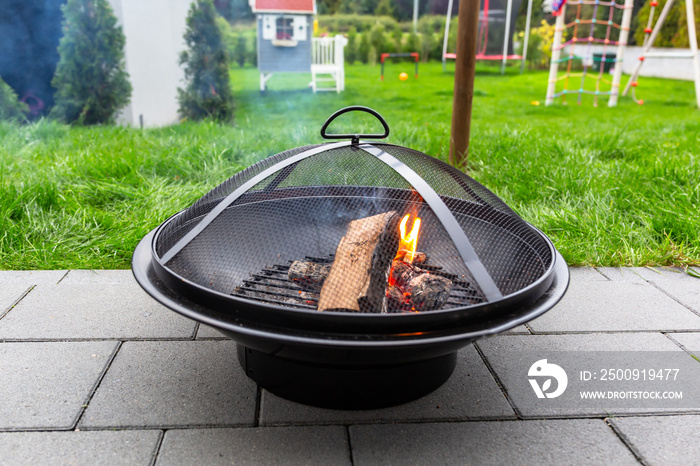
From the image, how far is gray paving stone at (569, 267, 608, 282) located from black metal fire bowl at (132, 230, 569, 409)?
0.88 meters

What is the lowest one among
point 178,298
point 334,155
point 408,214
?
point 178,298

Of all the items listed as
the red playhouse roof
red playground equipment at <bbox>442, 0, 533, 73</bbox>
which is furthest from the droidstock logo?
red playground equipment at <bbox>442, 0, 533, 73</bbox>

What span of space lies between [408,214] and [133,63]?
5.06m

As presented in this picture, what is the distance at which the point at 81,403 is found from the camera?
1.42m

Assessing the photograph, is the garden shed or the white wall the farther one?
the garden shed

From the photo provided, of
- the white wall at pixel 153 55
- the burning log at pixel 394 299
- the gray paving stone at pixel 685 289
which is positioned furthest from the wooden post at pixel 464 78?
the white wall at pixel 153 55

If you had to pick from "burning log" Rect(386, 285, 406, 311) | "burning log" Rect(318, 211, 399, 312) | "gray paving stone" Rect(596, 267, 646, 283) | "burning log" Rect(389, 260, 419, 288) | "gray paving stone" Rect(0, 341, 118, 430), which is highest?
"burning log" Rect(318, 211, 399, 312)

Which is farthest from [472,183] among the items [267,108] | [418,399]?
[267,108]

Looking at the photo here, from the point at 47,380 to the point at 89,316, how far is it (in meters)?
0.40

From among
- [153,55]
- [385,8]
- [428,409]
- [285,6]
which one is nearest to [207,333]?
[428,409]

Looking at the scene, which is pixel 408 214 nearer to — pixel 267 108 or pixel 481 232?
pixel 481 232

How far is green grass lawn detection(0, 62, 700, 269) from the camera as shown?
8.12ft

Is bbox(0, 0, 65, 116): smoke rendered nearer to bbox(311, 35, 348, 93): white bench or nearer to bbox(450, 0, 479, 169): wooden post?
bbox(311, 35, 348, 93): white bench

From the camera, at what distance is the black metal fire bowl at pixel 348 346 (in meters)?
1.12
